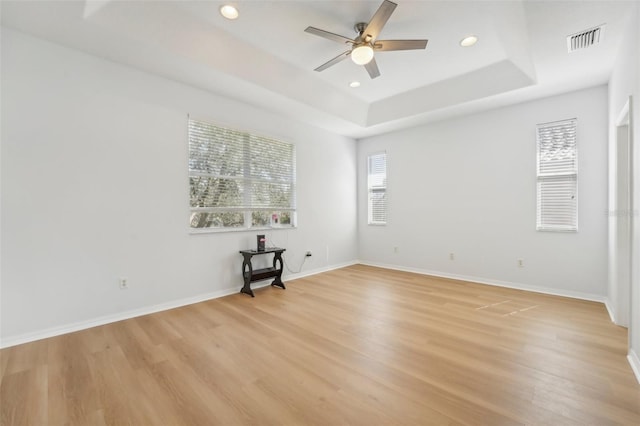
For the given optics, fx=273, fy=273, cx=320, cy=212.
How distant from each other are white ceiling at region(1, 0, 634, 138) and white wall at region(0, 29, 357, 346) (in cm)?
28

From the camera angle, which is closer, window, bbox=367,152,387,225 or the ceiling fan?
the ceiling fan

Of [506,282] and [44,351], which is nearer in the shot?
[44,351]

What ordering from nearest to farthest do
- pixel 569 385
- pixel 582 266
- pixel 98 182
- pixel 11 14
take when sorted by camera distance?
1. pixel 569 385
2. pixel 11 14
3. pixel 98 182
4. pixel 582 266

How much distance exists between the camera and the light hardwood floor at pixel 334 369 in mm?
1673

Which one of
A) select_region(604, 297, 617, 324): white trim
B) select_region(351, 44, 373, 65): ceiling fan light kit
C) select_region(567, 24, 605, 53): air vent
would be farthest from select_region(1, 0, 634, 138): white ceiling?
select_region(604, 297, 617, 324): white trim

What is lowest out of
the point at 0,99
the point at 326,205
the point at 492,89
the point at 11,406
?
the point at 11,406

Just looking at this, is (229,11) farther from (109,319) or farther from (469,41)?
(109,319)

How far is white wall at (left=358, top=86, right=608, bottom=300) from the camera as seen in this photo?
371 centimetres

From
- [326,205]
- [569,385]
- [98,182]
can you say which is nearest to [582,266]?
[569,385]

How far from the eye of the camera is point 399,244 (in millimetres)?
5680

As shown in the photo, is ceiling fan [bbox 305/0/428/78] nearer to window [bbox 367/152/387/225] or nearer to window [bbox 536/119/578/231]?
window [bbox 536/119/578/231]

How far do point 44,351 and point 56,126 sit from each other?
2.15 meters

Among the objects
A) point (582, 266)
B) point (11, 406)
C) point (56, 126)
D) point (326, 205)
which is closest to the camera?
point (11, 406)

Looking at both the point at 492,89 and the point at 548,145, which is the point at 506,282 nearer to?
the point at 548,145
